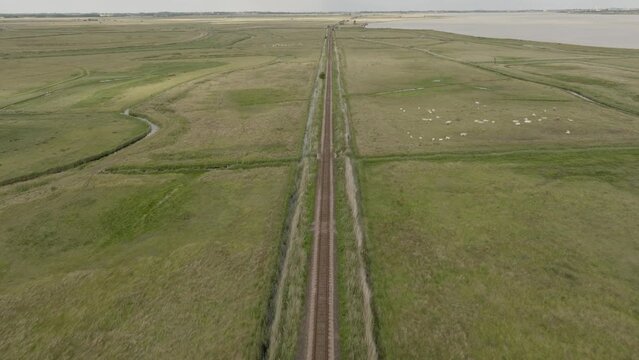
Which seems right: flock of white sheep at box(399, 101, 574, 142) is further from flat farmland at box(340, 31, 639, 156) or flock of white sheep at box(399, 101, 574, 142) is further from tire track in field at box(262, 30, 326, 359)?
tire track in field at box(262, 30, 326, 359)

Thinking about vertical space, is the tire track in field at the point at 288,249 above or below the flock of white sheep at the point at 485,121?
below

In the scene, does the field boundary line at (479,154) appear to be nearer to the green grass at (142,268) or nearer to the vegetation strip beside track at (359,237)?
the vegetation strip beside track at (359,237)

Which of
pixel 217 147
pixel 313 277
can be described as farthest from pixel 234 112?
pixel 313 277

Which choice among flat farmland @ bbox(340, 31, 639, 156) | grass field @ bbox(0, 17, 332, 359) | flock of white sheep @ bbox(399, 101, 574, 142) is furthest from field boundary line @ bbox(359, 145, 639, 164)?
grass field @ bbox(0, 17, 332, 359)

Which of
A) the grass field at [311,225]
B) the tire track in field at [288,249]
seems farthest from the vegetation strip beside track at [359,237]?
the tire track in field at [288,249]

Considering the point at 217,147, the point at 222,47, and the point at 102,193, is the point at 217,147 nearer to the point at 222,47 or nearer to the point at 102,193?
the point at 102,193

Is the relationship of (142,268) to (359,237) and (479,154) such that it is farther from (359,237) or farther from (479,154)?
(479,154)

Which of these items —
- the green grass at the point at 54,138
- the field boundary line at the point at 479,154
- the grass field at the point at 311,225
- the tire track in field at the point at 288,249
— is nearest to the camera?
the tire track in field at the point at 288,249
